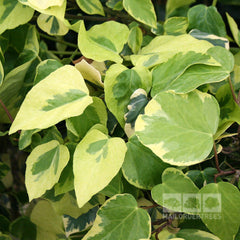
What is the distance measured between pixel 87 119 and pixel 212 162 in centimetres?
24

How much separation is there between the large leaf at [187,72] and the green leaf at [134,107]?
0.02 meters

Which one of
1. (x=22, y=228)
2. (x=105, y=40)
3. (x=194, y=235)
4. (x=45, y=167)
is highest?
(x=105, y=40)

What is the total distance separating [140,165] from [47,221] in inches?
12.4

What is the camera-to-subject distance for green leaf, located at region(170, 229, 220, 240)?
44 cm

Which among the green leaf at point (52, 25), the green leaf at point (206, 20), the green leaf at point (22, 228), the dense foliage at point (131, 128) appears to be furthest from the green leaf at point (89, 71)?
the green leaf at point (22, 228)

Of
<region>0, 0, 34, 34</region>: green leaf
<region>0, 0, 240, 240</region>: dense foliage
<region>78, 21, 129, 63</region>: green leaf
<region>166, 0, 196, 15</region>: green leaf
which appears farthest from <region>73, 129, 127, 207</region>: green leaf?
<region>166, 0, 196, 15</region>: green leaf

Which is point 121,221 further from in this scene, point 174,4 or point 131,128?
point 174,4

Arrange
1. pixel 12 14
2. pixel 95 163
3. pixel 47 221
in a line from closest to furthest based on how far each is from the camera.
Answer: pixel 95 163 → pixel 12 14 → pixel 47 221

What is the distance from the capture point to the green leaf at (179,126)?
14.6 inches

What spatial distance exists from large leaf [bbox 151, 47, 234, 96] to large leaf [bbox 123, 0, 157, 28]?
108 mm

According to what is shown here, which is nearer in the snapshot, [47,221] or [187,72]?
[187,72]

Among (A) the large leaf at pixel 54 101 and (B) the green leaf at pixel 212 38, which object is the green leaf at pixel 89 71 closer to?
(A) the large leaf at pixel 54 101

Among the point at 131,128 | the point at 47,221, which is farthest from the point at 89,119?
the point at 47,221

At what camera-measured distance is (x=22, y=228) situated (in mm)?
755
